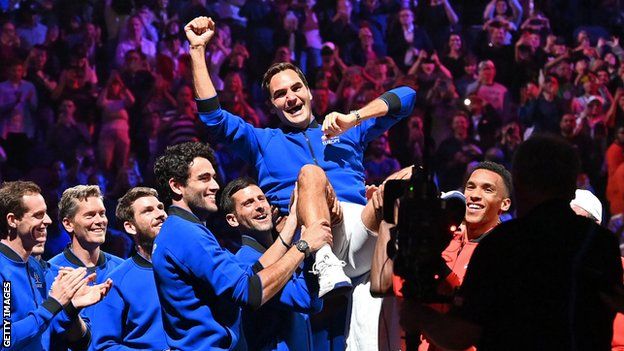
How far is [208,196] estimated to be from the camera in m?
→ 4.86

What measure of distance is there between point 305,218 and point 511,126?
249 inches

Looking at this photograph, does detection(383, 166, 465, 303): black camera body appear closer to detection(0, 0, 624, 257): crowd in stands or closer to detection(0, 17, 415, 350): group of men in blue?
detection(0, 17, 415, 350): group of men in blue

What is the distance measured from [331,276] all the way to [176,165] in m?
0.92

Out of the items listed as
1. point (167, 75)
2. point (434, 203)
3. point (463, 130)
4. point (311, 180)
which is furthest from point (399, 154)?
point (434, 203)

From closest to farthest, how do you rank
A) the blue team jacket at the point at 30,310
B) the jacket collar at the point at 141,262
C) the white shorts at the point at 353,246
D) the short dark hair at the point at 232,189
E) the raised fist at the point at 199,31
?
the white shorts at the point at 353,246, the blue team jacket at the point at 30,310, the raised fist at the point at 199,31, the jacket collar at the point at 141,262, the short dark hair at the point at 232,189

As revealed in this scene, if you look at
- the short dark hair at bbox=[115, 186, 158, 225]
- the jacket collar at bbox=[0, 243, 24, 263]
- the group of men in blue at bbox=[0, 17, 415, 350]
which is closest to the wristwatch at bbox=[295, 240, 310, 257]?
the group of men in blue at bbox=[0, 17, 415, 350]

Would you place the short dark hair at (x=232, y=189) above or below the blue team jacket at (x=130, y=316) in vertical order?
above

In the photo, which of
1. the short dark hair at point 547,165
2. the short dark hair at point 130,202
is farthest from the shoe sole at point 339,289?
the short dark hair at point 130,202

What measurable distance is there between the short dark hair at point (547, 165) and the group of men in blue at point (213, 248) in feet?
4.82

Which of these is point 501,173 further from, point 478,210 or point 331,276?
point 331,276

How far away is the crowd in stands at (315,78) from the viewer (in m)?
9.95

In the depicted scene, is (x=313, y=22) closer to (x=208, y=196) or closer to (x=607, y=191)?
(x=607, y=191)

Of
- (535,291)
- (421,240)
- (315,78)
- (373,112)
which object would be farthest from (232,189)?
(315,78)

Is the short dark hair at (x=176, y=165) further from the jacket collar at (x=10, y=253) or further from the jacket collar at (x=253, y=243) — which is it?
the jacket collar at (x=10, y=253)
